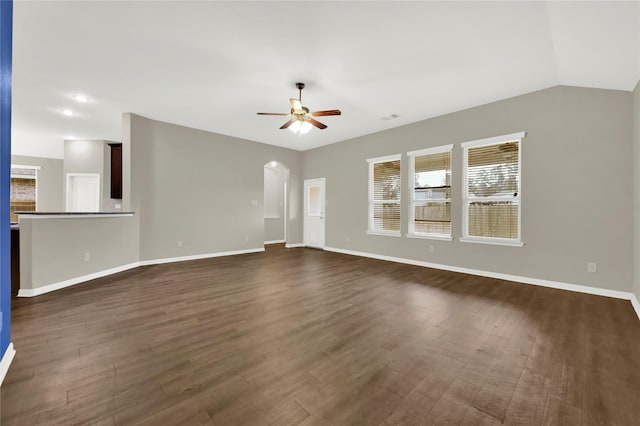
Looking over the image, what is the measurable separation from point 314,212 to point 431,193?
363cm

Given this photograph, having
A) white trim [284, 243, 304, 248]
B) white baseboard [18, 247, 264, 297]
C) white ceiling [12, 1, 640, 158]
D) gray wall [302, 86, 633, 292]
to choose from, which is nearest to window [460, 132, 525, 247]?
gray wall [302, 86, 633, 292]

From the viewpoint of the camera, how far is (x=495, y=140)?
4.37 metres

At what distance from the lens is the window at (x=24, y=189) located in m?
7.75

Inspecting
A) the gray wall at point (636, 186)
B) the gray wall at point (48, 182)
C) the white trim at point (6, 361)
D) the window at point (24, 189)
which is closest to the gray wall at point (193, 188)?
the white trim at point (6, 361)

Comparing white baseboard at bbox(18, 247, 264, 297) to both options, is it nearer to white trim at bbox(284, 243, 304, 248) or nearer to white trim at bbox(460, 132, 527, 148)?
white trim at bbox(284, 243, 304, 248)

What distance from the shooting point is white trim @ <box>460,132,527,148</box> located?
412cm

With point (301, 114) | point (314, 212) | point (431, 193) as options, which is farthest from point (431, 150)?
point (314, 212)

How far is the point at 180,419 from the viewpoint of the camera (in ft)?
4.52

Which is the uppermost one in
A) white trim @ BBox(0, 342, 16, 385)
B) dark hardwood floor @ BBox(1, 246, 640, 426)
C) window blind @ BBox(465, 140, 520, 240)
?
window blind @ BBox(465, 140, 520, 240)

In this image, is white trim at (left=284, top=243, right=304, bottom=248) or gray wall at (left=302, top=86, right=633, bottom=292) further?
white trim at (left=284, top=243, right=304, bottom=248)

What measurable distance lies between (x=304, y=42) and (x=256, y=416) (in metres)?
3.30

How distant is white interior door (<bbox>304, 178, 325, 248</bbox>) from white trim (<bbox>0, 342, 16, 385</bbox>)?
6081 millimetres

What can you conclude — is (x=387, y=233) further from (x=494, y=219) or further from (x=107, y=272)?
(x=107, y=272)

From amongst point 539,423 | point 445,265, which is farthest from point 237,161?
point 539,423
